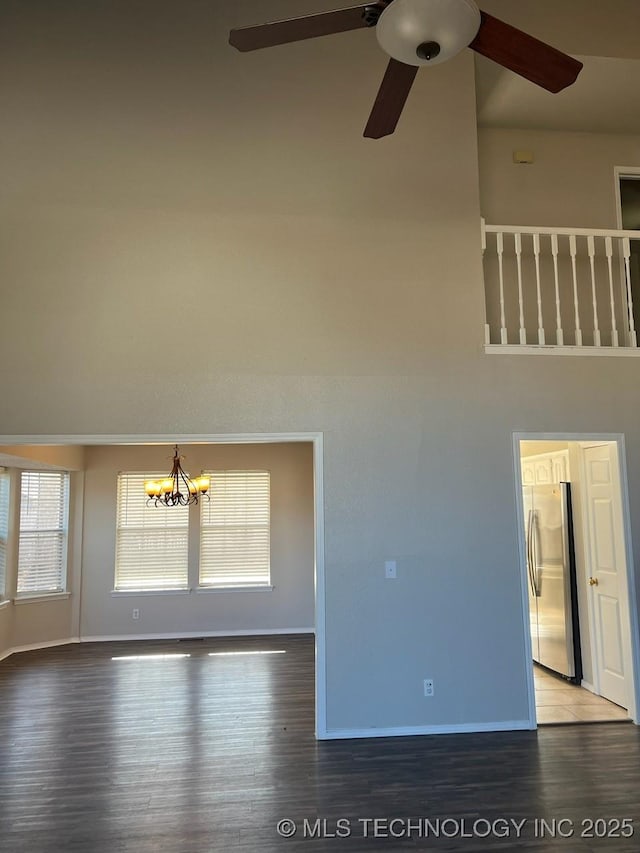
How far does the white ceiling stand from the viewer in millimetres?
4664

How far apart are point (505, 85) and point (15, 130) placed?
12.5 ft

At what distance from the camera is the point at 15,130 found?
423 centimetres

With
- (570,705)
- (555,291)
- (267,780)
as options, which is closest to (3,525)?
(267,780)

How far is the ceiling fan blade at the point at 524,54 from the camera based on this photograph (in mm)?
2207

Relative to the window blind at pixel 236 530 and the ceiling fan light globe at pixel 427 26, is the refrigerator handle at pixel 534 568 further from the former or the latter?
the ceiling fan light globe at pixel 427 26

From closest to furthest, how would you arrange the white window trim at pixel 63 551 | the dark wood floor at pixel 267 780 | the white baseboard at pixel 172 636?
the dark wood floor at pixel 267 780 → the white window trim at pixel 63 551 → the white baseboard at pixel 172 636

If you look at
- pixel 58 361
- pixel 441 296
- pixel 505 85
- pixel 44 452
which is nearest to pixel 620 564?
pixel 441 296

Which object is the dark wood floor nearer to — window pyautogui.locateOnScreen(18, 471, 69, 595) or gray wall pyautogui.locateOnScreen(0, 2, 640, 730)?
gray wall pyautogui.locateOnScreen(0, 2, 640, 730)

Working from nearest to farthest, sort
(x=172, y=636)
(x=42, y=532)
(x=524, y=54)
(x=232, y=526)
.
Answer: (x=524, y=54), (x=42, y=532), (x=172, y=636), (x=232, y=526)

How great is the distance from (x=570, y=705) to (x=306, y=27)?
4835 mm

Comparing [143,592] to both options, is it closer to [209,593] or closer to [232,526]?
[209,593]

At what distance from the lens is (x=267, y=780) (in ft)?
11.1

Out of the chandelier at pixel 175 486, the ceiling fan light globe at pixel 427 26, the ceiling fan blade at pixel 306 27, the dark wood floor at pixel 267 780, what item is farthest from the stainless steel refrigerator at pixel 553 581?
the ceiling fan blade at pixel 306 27

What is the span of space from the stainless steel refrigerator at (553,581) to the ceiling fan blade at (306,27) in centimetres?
407
